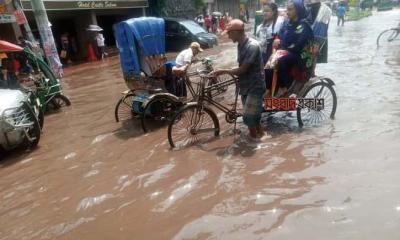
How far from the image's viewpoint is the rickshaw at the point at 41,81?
918 cm

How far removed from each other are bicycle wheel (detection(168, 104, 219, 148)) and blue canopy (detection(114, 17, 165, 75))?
5.65ft

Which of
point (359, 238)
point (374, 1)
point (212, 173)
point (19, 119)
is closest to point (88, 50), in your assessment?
point (19, 119)

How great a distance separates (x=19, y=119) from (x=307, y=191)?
4.63 meters

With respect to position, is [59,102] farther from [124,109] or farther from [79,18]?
[79,18]

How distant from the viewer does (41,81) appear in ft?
30.6

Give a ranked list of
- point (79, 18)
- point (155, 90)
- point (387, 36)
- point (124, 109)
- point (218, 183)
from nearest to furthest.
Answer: point (218, 183) < point (155, 90) < point (124, 109) < point (387, 36) < point (79, 18)

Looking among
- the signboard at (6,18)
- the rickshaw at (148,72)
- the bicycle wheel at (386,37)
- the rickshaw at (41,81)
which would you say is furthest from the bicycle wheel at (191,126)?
the signboard at (6,18)

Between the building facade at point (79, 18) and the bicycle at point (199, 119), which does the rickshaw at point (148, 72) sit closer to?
the bicycle at point (199, 119)

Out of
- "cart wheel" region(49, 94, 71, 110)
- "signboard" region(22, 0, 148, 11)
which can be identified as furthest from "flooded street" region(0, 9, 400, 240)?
"signboard" region(22, 0, 148, 11)

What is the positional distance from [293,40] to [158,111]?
265 cm

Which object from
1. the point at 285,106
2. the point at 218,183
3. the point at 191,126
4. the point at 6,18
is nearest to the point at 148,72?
the point at 191,126

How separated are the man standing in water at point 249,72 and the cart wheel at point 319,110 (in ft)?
3.28

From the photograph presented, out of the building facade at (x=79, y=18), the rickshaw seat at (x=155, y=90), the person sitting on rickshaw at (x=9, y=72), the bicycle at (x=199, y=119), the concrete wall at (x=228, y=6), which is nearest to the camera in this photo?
the bicycle at (x=199, y=119)

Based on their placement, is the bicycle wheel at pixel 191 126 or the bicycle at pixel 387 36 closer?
the bicycle wheel at pixel 191 126
